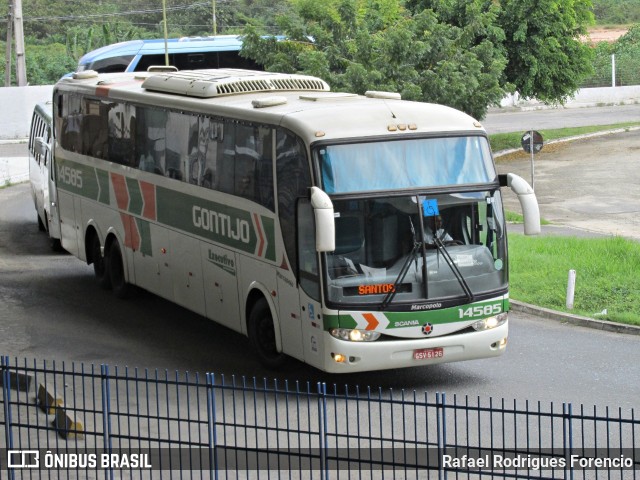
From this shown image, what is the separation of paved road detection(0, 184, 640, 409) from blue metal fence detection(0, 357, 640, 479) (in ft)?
1.90

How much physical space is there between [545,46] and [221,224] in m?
30.5

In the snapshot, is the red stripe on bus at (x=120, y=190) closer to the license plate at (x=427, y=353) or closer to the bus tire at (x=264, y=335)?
the bus tire at (x=264, y=335)

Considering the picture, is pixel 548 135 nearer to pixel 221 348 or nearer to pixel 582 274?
pixel 582 274

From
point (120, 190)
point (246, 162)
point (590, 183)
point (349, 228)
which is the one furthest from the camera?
point (590, 183)

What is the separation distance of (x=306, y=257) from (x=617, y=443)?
12.8ft

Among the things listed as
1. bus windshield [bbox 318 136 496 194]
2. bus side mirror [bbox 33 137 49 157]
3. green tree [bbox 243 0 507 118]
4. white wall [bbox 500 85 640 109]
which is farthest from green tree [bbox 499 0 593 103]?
bus windshield [bbox 318 136 496 194]

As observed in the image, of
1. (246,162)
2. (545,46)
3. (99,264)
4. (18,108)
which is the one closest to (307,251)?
(246,162)

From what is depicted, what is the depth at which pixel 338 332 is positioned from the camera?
13555 millimetres

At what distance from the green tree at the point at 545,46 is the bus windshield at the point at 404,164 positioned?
3059 cm

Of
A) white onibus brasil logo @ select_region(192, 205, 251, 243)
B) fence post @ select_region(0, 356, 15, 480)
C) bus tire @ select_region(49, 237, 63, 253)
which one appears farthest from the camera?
bus tire @ select_region(49, 237, 63, 253)

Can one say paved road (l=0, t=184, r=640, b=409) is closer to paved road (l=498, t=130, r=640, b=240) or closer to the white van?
the white van

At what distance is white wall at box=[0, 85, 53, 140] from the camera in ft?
164

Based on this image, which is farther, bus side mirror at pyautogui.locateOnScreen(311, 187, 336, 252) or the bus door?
the bus door

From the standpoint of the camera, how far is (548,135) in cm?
4944
